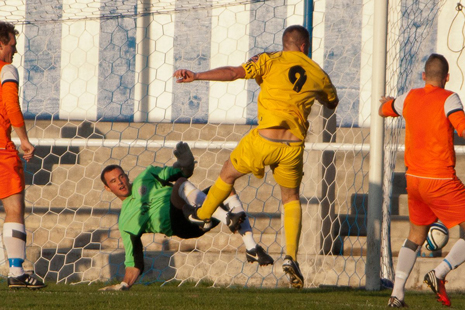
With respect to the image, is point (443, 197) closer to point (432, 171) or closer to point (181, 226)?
point (432, 171)

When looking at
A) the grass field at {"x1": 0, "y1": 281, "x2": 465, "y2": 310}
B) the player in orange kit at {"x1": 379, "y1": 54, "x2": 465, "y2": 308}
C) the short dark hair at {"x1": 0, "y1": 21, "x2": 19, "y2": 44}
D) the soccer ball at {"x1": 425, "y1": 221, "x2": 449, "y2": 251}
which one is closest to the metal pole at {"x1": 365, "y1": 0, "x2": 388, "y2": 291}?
the grass field at {"x1": 0, "y1": 281, "x2": 465, "y2": 310}

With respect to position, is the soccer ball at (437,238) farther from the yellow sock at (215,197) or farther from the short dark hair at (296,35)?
the short dark hair at (296,35)

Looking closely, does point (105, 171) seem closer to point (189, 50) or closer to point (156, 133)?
point (156, 133)

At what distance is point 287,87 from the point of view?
4.86 meters

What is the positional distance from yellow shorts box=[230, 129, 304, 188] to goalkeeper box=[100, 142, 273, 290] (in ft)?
2.04

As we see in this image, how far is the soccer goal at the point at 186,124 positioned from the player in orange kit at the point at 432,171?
1425 millimetres

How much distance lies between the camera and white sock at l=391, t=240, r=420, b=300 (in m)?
4.74

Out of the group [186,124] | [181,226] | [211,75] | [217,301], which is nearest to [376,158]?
[181,226]

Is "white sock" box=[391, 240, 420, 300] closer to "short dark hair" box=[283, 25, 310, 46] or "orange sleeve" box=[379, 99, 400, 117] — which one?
"orange sleeve" box=[379, 99, 400, 117]

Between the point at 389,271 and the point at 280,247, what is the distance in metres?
1.25

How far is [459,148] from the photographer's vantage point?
693 cm

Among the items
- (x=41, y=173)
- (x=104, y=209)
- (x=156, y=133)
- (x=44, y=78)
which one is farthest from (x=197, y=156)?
(x=44, y=78)

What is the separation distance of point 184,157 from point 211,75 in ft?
3.71

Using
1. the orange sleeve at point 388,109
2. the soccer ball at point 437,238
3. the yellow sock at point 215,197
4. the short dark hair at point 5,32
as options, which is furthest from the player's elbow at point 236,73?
the soccer ball at point 437,238
